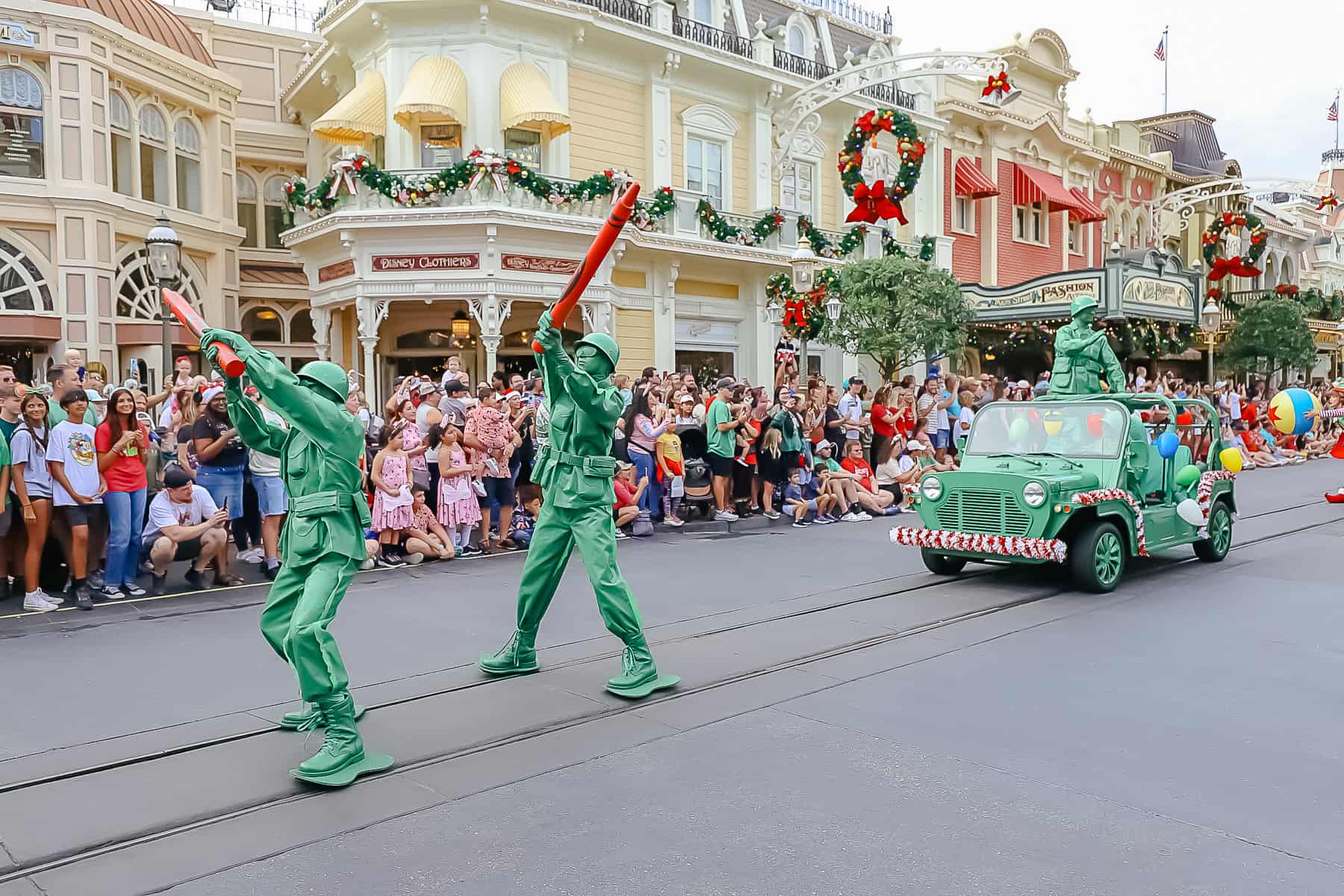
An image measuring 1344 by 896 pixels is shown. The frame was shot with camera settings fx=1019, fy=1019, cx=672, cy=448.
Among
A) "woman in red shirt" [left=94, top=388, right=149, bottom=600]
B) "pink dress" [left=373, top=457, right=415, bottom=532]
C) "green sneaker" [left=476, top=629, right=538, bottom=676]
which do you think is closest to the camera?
"green sneaker" [left=476, top=629, right=538, bottom=676]

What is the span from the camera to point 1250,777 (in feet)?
14.8

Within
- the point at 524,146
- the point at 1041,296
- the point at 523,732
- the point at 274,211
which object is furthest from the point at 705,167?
the point at 523,732

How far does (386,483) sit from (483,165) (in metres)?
8.53

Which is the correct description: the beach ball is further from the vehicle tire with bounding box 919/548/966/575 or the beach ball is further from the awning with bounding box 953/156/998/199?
the awning with bounding box 953/156/998/199

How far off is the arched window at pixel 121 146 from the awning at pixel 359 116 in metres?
3.92

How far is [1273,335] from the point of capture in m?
32.2

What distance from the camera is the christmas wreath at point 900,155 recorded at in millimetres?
19156

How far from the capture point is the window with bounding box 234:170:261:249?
2305 centimetres

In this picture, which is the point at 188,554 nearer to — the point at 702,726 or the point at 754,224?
the point at 702,726

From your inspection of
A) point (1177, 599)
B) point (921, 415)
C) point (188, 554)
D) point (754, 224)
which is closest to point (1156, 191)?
point (754, 224)

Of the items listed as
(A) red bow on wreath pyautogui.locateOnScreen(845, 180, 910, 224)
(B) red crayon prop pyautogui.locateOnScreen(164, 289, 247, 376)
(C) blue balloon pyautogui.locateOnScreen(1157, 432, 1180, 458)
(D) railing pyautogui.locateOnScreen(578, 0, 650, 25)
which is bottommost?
(C) blue balloon pyautogui.locateOnScreen(1157, 432, 1180, 458)

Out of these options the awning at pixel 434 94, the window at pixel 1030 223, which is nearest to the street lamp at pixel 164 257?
the awning at pixel 434 94

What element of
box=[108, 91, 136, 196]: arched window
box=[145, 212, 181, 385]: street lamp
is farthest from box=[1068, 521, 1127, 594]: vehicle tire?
box=[108, 91, 136, 196]: arched window

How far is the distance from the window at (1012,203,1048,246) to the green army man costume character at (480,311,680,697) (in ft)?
86.2
